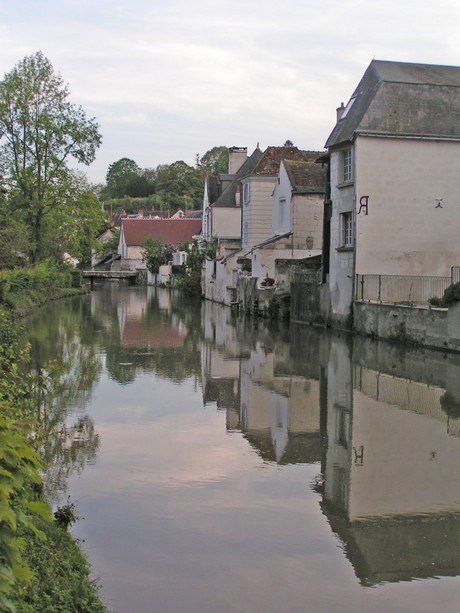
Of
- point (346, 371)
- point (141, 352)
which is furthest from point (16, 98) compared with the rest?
point (346, 371)

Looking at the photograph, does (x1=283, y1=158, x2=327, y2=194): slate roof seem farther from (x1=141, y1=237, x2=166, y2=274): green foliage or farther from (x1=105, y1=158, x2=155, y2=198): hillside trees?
(x1=105, y1=158, x2=155, y2=198): hillside trees

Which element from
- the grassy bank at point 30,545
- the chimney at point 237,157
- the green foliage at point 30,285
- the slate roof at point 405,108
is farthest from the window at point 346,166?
the chimney at point 237,157

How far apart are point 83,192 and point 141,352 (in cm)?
3101

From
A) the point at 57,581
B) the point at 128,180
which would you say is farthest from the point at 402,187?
the point at 128,180

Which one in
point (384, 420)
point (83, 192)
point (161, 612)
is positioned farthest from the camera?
point (83, 192)

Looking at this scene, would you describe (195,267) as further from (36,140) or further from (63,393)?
(63,393)

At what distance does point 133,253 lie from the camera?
355ft

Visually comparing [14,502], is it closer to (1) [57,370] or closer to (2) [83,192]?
(1) [57,370]

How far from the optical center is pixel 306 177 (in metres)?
42.8

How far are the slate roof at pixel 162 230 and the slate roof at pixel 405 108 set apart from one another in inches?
2648

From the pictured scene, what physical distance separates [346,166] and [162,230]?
73348 millimetres

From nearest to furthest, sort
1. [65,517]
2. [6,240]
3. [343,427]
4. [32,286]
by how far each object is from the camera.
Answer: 1. [65,517]
2. [343,427]
3. [6,240]
4. [32,286]

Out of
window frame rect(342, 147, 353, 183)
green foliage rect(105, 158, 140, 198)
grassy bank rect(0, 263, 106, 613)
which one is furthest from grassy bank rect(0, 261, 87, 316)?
green foliage rect(105, 158, 140, 198)

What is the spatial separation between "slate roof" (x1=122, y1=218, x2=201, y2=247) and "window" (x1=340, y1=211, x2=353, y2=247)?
218ft
